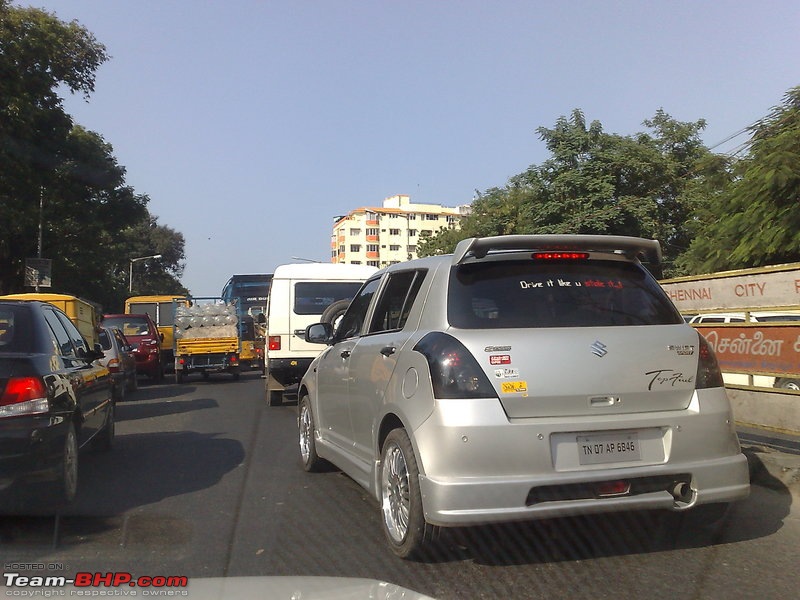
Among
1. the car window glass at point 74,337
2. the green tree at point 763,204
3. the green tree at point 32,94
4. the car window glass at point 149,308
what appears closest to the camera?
the car window glass at point 74,337

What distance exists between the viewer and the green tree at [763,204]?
11.9 m

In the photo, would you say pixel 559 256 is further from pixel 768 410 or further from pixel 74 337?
pixel 74 337

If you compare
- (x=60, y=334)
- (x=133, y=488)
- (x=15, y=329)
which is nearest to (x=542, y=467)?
(x=133, y=488)

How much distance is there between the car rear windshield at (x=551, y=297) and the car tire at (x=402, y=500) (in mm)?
794

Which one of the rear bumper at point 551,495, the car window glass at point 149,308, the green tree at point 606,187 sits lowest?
the rear bumper at point 551,495

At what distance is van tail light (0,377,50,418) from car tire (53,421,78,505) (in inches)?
20.1

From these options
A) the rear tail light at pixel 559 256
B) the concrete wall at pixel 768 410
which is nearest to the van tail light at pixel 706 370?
the rear tail light at pixel 559 256

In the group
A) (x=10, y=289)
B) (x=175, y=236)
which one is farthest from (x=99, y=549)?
(x=175, y=236)

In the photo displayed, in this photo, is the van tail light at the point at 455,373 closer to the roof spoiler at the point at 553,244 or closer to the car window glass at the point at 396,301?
the roof spoiler at the point at 553,244

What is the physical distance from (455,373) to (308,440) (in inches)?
131

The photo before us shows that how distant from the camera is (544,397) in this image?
13.6ft

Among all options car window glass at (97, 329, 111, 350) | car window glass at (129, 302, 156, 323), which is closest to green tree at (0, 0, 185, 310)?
car window glass at (129, 302, 156, 323)

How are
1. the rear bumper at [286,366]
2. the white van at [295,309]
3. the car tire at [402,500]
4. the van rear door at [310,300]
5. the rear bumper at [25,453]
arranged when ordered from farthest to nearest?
the van rear door at [310,300] < the white van at [295,309] < the rear bumper at [286,366] < the rear bumper at [25,453] < the car tire at [402,500]

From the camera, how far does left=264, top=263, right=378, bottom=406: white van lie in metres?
13.0
